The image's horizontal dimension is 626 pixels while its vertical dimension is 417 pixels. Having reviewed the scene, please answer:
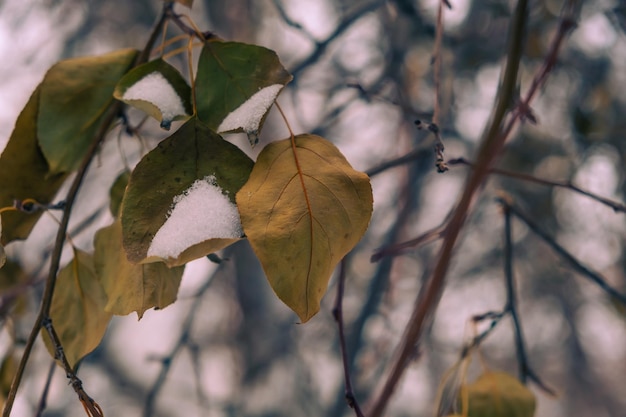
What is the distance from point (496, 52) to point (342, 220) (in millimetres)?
986

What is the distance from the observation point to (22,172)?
1.14 ft

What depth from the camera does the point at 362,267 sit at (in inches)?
60.5

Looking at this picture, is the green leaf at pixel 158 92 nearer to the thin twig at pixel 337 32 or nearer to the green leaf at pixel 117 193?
the green leaf at pixel 117 193

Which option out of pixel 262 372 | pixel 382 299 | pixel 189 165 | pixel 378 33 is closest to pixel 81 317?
pixel 189 165

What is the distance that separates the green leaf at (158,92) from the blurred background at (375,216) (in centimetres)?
35

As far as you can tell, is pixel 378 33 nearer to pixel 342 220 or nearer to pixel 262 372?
pixel 262 372

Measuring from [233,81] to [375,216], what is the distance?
1161 millimetres

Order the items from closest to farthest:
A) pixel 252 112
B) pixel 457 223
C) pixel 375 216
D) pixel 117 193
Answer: pixel 457 223 < pixel 252 112 < pixel 117 193 < pixel 375 216

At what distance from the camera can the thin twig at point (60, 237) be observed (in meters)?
0.28

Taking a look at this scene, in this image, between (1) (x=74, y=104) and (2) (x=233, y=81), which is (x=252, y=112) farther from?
(1) (x=74, y=104)

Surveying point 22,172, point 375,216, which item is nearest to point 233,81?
point 22,172

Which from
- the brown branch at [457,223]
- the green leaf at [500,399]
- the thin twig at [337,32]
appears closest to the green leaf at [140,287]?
the brown branch at [457,223]

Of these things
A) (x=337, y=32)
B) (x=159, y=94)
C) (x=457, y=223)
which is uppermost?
(x=337, y=32)

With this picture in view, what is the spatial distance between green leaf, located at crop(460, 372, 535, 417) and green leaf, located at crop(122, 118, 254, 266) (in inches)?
9.9
